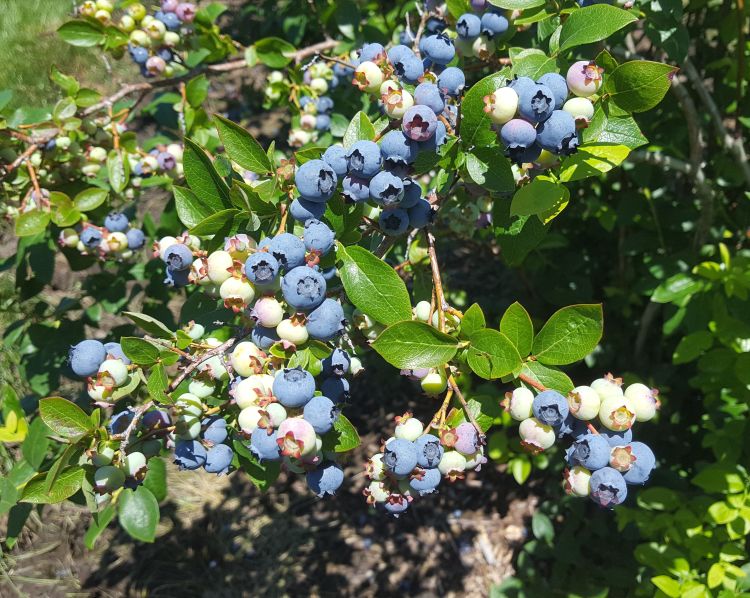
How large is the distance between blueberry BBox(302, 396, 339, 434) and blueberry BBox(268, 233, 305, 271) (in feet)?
0.68

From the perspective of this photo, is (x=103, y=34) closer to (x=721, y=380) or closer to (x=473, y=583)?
(x=721, y=380)

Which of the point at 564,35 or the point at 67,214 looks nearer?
the point at 564,35

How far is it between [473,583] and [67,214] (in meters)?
2.27

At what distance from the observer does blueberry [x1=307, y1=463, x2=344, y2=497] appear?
102 cm

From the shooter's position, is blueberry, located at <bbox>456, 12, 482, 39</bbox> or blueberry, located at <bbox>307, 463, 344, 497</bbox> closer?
blueberry, located at <bbox>307, 463, 344, 497</bbox>

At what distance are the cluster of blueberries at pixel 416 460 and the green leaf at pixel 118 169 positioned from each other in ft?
3.80

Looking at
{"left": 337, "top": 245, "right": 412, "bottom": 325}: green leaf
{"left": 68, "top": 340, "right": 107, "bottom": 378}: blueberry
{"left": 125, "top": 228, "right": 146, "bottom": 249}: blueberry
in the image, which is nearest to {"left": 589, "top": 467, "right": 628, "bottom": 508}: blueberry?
{"left": 337, "top": 245, "right": 412, "bottom": 325}: green leaf

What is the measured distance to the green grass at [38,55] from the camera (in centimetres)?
505

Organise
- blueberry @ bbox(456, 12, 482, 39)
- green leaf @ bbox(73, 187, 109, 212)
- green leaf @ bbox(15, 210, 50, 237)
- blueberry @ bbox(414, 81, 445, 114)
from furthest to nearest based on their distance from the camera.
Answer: green leaf @ bbox(73, 187, 109, 212), green leaf @ bbox(15, 210, 50, 237), blueberry @ bbox(456, 12, 482, 39), blueberry @ bbox(414, 81, 445, 114)

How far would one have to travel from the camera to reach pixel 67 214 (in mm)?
1647

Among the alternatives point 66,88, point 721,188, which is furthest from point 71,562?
point 721,188

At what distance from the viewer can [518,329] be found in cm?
101

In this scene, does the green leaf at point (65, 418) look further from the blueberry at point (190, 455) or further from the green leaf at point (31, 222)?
the green leaf at point (31, 222)

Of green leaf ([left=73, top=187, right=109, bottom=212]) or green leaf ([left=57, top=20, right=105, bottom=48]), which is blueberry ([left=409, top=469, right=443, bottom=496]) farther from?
green leaf ([left=57, top=20, right=105, bottom=48])
